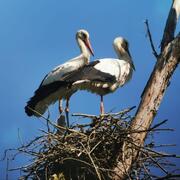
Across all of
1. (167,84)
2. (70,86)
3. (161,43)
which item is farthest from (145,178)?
(70,86)

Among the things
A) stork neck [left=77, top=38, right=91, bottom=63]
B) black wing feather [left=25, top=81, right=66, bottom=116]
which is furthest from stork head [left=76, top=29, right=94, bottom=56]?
black wing feather [left=25, top=81, right=66, bottom=116]

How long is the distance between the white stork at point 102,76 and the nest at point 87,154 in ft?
8.30

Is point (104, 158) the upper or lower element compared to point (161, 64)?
lower

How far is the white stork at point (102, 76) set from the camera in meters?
10.6

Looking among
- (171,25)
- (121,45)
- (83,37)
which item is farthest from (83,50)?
(171,25)

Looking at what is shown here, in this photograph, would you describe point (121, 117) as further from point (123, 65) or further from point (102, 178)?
point (123, 65)

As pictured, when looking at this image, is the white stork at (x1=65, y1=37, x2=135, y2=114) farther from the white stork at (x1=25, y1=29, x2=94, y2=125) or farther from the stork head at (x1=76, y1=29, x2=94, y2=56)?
the stork head at (x1=76, y1=29, x2=94, y2=56)

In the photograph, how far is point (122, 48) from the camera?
11.9m

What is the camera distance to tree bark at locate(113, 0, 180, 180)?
766 cm

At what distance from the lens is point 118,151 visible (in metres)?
7.71

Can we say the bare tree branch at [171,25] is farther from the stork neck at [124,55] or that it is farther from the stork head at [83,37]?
the stork head at [83,37]

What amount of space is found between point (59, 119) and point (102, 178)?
5.94 feet

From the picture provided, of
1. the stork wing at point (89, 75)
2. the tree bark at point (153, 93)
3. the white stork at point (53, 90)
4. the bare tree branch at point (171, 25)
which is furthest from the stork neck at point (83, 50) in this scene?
the tree bark at point (153, 93)

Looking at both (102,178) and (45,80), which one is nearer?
(102,178)
